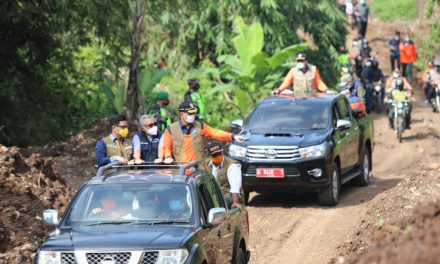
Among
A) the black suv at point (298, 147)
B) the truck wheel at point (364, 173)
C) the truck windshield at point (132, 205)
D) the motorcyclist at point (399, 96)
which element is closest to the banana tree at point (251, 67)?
the motorcyclist at point (399, 96)

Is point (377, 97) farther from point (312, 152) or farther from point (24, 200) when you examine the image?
point (24, 200)

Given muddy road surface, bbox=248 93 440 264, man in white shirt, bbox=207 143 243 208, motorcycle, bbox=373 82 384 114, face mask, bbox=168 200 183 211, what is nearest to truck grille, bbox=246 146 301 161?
muddy road surface, bbox=248 93 440 264

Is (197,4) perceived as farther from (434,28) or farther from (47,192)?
(434,28)

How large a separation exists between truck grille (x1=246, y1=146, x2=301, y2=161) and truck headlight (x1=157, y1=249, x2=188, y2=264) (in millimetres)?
8189

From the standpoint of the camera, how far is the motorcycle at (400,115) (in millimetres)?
27375

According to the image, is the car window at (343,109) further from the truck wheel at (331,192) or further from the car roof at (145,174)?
the car roof at (145,174)

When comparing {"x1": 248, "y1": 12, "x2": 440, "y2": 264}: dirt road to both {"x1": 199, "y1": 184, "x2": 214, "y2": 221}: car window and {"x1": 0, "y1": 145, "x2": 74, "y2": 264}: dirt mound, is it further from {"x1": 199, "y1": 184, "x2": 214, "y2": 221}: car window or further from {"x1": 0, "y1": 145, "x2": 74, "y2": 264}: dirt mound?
{"x1": 199, "y1": 184, "x2": 214, "y2": 221}: car window

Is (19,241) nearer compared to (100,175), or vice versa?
(100,175)

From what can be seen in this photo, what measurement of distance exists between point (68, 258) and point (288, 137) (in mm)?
8759

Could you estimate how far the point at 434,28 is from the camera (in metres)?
41.4

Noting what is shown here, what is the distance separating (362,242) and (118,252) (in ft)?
16.0

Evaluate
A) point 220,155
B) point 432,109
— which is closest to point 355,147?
point 220,155

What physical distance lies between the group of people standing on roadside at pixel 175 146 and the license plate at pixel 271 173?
3.04 metres

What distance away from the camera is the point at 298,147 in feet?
55.9
